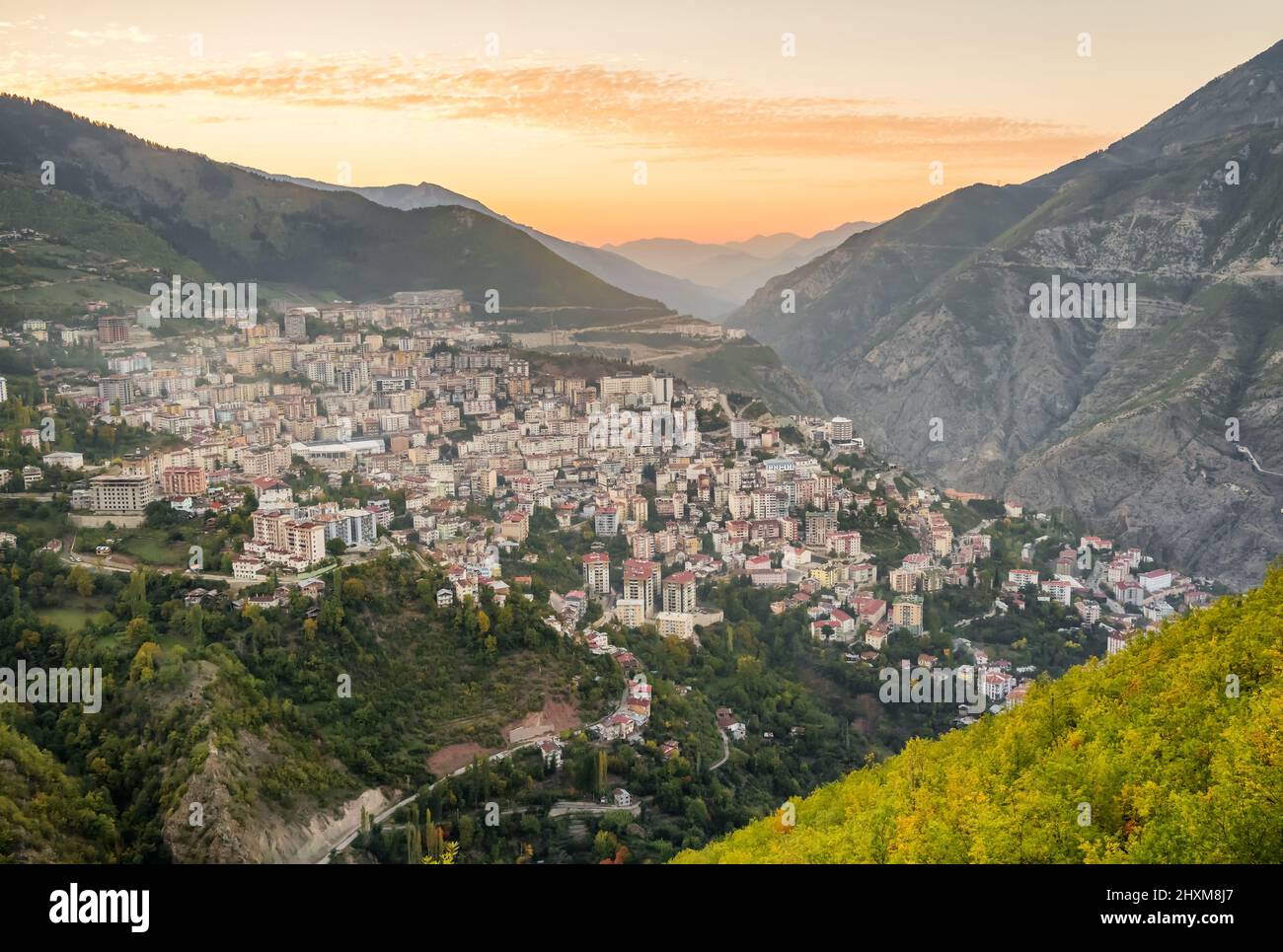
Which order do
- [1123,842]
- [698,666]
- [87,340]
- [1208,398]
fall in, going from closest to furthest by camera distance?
[1123,842]
[698,666]
[87,340]
[1208,398]

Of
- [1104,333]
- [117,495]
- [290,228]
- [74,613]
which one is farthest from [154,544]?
[1104,333]

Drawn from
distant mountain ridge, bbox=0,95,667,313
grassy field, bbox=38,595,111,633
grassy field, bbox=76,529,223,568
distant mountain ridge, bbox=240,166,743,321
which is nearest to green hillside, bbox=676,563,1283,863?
grassy field, bbox=38,595,111,633

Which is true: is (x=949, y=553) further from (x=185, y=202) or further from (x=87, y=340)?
(x=185, y=202)

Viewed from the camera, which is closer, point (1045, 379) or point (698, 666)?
point (698, 666)

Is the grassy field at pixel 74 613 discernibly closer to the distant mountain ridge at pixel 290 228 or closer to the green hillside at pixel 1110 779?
the green hillside at pixel 1110 779

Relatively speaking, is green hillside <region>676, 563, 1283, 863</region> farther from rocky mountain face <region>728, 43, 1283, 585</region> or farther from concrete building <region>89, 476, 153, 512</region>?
rocky mountain face <region>728, 43, 1283, 585</region>
